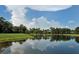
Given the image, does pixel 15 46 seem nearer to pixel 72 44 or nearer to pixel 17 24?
pixel 17 24

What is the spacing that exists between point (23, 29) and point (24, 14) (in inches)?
5.8

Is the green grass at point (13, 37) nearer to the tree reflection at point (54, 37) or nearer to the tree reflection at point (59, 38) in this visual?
the tree reflection at point (54, 37)

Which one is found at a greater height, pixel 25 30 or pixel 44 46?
pixel 25 30

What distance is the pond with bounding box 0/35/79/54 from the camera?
1.80 metres

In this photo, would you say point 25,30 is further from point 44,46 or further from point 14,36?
point 44,46

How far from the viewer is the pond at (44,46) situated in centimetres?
180

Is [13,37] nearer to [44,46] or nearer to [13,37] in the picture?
[13,37]

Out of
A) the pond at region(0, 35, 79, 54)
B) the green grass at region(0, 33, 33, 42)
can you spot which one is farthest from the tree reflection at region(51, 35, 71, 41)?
the green grass at region(0, 33, 33, 42)

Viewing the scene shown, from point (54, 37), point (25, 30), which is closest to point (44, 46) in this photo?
point (54, 37)

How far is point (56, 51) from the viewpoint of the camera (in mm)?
1798

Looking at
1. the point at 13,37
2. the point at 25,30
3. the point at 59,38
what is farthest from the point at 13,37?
the point at 59,38

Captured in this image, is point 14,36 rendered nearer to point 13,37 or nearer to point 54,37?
point 13,37

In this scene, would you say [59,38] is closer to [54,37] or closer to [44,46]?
[54,37]

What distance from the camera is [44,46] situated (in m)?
1.82
